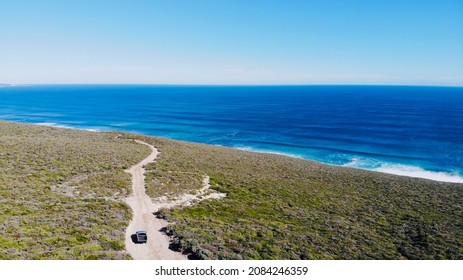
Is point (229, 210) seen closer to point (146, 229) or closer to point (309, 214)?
point (309, 214)

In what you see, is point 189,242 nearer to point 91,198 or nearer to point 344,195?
point 91,198

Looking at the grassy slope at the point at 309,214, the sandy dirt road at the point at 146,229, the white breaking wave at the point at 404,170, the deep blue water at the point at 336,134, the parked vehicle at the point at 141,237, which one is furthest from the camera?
the deep blue water at the point at 336,134

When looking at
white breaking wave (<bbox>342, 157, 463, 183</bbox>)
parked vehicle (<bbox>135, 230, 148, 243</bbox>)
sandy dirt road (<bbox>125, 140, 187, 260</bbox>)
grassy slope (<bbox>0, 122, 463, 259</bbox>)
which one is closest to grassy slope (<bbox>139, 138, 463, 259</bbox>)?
grassy slope (<bbox>0, 122, 463, 259</bbox>)

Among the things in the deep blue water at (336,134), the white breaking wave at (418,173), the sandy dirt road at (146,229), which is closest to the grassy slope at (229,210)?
the sandy dirt road at (146,229)

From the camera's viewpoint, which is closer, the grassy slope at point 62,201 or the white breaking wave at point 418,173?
the grassy slope at point 62,201

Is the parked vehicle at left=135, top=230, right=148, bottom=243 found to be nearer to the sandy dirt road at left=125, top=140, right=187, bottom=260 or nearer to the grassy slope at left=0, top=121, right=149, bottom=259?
the sandy dirt road at left=125, top=140, right=187, bottom=260

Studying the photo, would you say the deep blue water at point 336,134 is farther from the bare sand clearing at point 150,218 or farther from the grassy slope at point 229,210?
the bare sand clearing at point 150,218

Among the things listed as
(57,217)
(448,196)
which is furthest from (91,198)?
(448,196)
